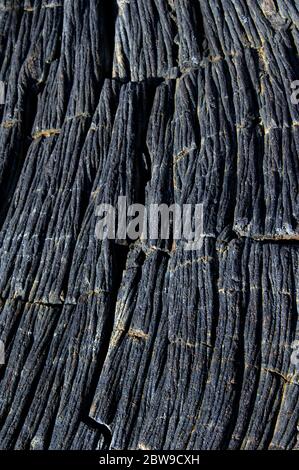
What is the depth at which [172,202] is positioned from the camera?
24.6 ft

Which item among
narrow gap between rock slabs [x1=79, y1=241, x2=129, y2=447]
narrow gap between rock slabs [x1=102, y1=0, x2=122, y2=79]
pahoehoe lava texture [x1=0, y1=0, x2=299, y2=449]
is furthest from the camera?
narrow gap between rock slabs [x1=102, y1=0, x2=122, y2=79]

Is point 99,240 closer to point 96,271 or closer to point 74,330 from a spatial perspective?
point 96,271

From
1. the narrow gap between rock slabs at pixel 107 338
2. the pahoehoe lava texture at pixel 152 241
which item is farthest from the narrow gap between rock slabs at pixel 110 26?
the narrow gap between rock slabs at pixel 107 338

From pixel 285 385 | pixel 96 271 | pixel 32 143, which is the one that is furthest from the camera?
pixel 32 143

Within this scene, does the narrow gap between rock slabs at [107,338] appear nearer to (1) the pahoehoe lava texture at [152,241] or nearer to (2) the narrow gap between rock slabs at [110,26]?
(1) the pahoehoe lava texture at [152,241]

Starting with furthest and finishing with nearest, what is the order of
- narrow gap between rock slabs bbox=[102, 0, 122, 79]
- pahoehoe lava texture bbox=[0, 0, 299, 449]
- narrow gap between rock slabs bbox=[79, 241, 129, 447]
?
narrow gap between rock slabs bbox=[102, 0, 122, 79] < narrow gap between rock slabs bbox=[79, 241, 129, 447] < pahoehoe lava texture bbox=[0, 0, 299, 449]

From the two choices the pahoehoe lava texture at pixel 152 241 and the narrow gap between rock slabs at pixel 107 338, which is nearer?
the pahoehoe lava texture at pixel 152 241

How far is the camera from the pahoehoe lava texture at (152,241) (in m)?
6.69

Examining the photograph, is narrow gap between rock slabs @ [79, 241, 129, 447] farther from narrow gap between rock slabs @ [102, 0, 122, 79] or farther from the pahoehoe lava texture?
narrow gap between rock slabs @ [102, 0, 122, 79]

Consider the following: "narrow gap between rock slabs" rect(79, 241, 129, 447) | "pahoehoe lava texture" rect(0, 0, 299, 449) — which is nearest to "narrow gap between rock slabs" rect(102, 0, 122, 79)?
"pahoehoe lava texture" rect(0, 0, 299, 449)

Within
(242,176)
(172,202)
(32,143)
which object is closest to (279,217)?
(242,176)

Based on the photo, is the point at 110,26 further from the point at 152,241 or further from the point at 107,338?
the point at 107,338

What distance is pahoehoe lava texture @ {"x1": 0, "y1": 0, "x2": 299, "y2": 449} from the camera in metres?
6.69
